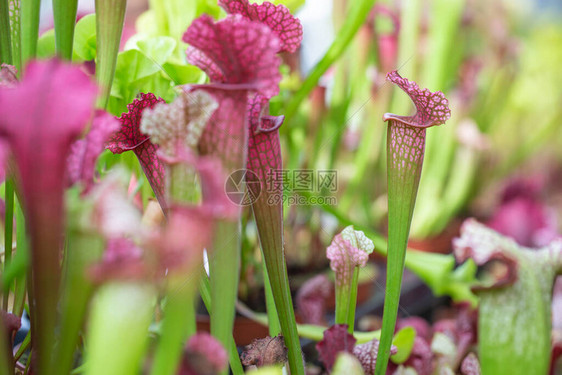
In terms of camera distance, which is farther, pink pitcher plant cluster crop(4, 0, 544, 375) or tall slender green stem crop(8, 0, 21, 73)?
tall slender green stem crop(8, 0, 21, 73)

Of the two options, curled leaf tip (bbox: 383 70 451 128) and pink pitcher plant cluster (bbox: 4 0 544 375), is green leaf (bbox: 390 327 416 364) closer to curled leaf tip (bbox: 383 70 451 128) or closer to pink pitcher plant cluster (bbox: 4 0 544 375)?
pink pitcher plant cluster (bbox: 4 0 544 375)

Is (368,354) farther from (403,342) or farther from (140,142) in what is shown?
(140,142)

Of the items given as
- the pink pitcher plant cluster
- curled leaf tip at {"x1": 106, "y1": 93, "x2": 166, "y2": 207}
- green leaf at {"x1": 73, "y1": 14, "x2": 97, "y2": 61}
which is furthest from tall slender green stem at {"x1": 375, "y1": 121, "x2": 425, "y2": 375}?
green leaf at {"x1": 73, "y1": 14, "x2": 97, "y2": 61}

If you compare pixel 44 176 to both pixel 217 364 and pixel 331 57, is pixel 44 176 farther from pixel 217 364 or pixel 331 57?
pixel 331 57

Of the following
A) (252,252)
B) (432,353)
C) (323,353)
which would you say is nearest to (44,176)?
(323,353)

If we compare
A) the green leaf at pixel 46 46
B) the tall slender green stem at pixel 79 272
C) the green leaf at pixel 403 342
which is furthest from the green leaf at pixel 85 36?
the green leaf at pixel 403 342

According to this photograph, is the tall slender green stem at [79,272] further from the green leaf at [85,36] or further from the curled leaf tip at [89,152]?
the green leaf at [85,36]

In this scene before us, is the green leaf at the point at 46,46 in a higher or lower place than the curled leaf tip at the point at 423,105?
higher
